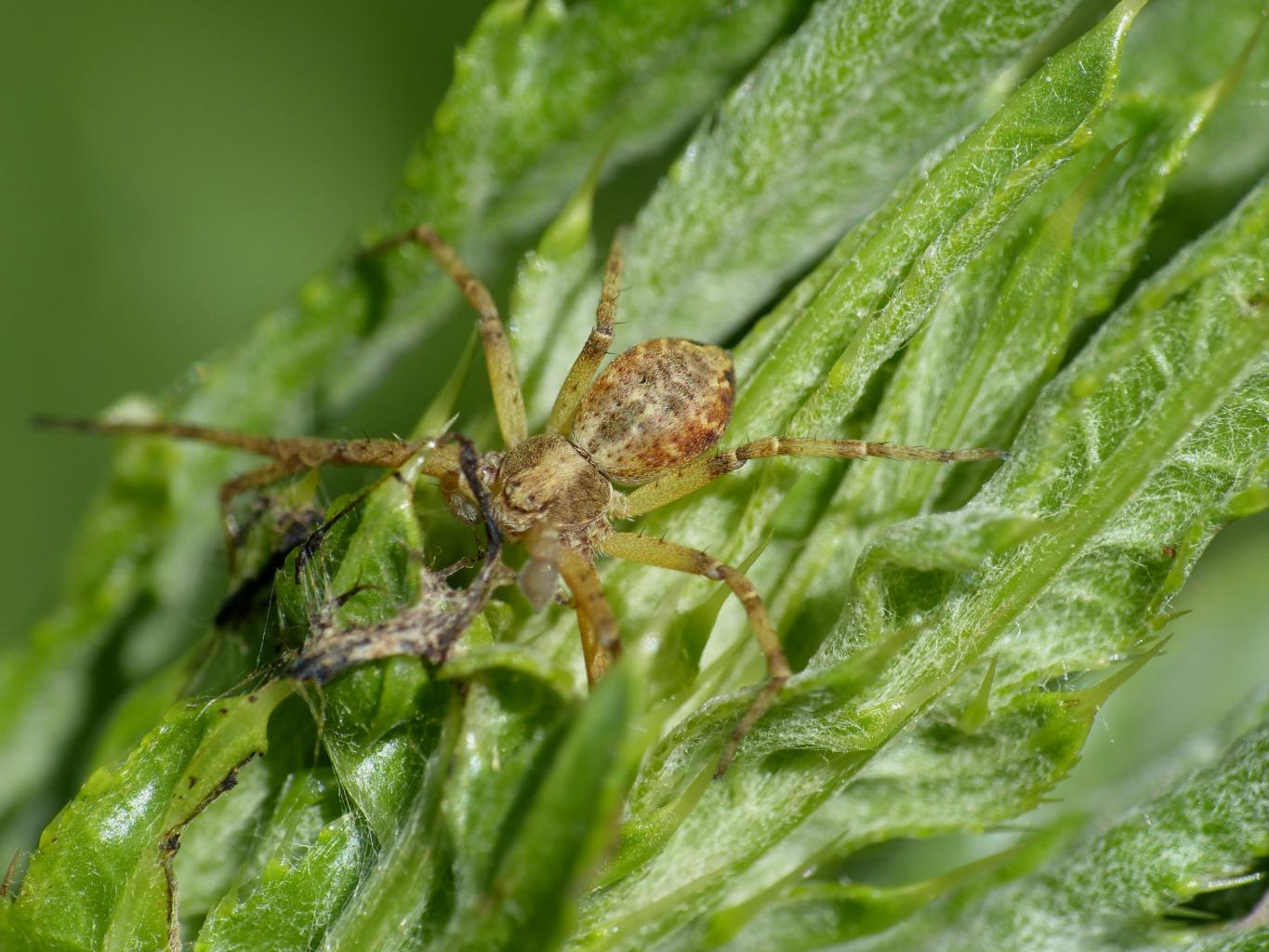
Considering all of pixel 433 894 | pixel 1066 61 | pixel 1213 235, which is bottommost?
pixel 433 894

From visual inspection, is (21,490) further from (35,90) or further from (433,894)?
(433,894)

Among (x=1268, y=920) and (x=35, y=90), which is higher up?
(x=35, y=90)

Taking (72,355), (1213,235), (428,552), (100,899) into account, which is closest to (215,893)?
(100,899)

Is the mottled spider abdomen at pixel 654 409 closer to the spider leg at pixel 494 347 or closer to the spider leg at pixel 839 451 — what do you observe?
the spider leg at pixel 494 347

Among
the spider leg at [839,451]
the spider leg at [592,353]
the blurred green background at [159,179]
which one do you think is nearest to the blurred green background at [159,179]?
the blurred green background at [159,179]

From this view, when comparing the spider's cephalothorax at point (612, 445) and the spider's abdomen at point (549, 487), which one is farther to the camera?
the spider's abdomen at point (549, 487)

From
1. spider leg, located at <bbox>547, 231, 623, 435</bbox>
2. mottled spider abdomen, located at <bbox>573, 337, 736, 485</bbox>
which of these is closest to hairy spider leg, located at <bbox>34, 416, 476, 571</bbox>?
spider leg, located at <bbox>547, 231, 623, 435</bbox>

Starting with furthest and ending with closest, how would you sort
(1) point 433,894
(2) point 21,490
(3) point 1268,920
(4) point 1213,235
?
(2) point 21,490 → (3) point 1268,920 → (4) point 1213,235 → (1) point 433,894
